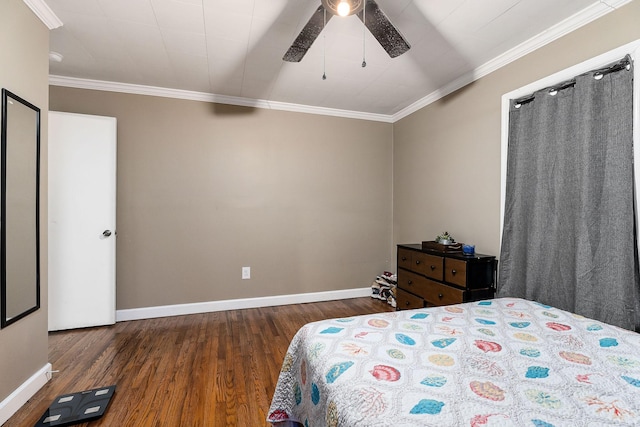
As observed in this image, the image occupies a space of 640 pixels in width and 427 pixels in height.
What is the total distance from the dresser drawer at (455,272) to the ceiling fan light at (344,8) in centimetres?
195

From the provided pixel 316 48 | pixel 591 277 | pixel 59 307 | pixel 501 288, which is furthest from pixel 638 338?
pixel 59 307

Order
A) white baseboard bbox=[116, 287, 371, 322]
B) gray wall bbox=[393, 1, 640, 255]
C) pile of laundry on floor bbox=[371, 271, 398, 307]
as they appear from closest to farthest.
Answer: gray wall bbox=[393, 1, 640, 255] → white baseboard bbox=[116, 287, 371, 322] → pile of laundry on floor bbox=[371, 271, 398, 307]

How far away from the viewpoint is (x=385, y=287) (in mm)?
3855

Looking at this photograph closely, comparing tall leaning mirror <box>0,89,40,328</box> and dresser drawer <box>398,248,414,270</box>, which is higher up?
tall leaning mirror <box>0,89,40,328</box>

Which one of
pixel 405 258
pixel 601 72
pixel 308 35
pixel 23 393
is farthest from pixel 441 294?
→ pixel 23 393

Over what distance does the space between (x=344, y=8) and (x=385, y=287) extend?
314cm

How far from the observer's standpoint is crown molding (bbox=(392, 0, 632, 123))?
1858mm

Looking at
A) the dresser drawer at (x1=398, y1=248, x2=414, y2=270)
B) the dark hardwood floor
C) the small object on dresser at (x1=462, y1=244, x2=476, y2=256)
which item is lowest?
the dark hardwood floor

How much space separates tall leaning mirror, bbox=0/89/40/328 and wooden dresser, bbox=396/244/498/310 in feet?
9.64

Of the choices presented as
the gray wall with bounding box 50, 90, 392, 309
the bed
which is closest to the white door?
the gray wall with bounding box 50, 90, 392, 309

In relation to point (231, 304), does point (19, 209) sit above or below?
above

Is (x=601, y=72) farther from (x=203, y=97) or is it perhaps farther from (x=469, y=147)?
(x=203, y=97)

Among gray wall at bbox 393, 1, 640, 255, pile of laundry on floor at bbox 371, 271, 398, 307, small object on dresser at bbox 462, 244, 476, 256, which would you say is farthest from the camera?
pile of laundry on floor at bbox 371, 271, 398, 307

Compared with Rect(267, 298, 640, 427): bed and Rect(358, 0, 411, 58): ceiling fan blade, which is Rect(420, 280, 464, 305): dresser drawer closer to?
Result: Rect(267, 298, 640, 427): bed
